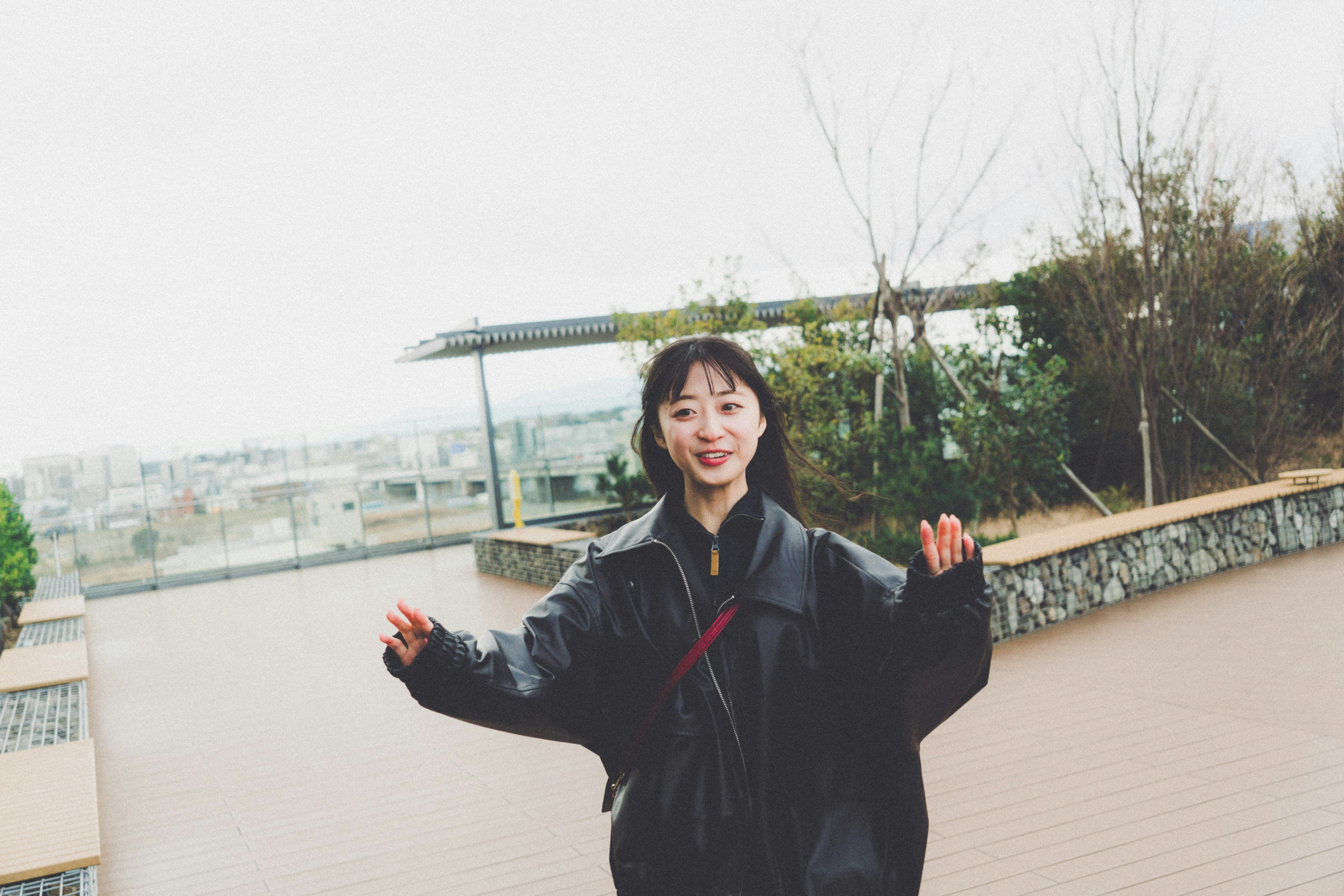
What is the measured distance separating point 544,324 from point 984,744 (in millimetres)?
9826

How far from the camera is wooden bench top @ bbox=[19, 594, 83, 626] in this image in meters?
8.52

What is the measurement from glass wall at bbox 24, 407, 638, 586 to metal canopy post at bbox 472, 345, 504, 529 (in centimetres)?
10

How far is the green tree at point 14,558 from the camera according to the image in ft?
29.9

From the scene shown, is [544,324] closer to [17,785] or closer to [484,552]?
[484,552]

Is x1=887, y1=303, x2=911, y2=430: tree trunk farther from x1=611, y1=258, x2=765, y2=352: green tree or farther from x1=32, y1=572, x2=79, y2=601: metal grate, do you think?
x1=32, y1=572, x2=79, y2=601: metal grate

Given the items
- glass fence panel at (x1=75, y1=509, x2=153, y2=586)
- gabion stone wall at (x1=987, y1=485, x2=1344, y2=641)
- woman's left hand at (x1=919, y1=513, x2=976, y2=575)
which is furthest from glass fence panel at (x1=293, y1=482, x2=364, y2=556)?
woman's left hand at (x1=919, y1=513, x2=976, y2=575)

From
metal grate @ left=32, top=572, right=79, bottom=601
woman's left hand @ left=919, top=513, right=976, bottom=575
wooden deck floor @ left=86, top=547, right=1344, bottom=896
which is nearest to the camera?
woman's left hand @ left=919, top=513, right=976, bottom=575

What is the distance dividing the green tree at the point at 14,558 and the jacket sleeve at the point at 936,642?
31.8 feet

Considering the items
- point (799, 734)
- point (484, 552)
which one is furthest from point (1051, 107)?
point (799, 734)

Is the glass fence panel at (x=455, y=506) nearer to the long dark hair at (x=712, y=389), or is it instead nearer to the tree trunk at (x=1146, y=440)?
the tree trunk at (x=1146, y=440)

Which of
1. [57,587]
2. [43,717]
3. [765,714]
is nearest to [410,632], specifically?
[765,714]

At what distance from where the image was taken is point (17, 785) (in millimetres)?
3844

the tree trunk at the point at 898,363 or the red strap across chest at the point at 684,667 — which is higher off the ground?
the tree trunk at the point at 898,363

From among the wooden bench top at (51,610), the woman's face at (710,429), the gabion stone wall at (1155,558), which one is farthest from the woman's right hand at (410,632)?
the wooden bench top at (51,610)
